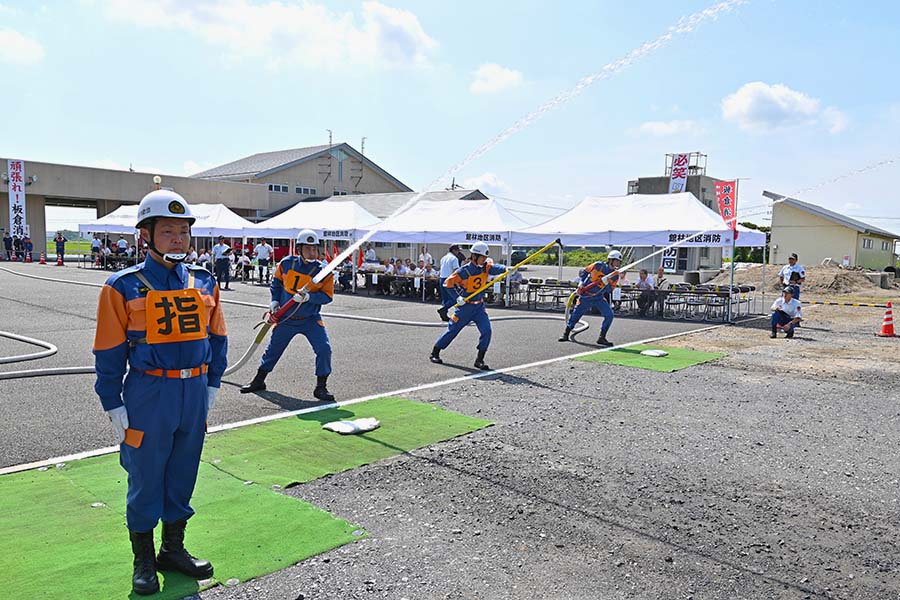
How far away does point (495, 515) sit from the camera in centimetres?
475

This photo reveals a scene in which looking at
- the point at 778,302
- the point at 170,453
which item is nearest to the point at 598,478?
the point at 170,453

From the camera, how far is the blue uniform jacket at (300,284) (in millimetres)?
7824

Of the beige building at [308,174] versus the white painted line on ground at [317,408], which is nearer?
the white painted line on ground at [317,408]

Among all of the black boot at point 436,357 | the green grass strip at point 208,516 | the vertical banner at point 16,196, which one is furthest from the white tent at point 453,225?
the vertical banner at point 16,196

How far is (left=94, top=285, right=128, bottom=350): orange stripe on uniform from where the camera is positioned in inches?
135

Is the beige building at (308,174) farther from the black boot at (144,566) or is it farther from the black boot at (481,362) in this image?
the black boot at (144,566)

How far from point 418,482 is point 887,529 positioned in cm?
348

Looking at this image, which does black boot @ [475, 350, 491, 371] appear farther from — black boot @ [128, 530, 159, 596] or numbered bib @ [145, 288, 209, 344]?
black boot @ [128, 530, 159, 596]

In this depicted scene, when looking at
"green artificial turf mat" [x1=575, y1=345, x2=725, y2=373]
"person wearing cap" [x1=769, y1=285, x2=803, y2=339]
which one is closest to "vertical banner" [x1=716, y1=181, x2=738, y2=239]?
"person wearing cap" [x1=769, y1=285, x2=803, y2=339]

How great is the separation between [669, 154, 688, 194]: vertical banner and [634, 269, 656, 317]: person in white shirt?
27722 mm

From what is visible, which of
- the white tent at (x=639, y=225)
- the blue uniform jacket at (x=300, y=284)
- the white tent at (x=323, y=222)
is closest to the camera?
the blue uniform jacket at (x=300, y=284)

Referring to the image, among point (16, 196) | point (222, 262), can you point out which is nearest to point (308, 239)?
point (222, 262)

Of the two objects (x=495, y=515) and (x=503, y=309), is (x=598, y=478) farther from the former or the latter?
(x=503, y=309)

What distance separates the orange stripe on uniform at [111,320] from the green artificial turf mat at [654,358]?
8.99 m
